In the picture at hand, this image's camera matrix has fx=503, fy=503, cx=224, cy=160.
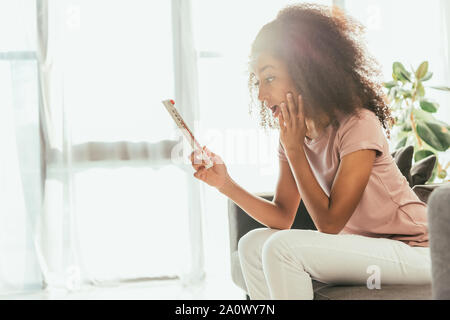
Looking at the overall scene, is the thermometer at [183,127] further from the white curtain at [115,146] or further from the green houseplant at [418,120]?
the green houseplant at [418,120]

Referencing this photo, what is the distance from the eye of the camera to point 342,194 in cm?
104

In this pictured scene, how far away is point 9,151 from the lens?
255cm

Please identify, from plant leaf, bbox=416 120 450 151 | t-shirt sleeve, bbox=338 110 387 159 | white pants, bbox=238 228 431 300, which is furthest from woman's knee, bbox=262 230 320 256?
plant leaf, bbox=416 120 450 151

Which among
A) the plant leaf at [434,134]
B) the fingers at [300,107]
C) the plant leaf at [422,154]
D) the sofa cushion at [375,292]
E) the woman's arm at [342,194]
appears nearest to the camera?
the sofa cushion at [375,292]

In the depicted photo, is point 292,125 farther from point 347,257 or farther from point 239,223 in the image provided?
point 239,223

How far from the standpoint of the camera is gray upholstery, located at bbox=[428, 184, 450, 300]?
2.17 feet

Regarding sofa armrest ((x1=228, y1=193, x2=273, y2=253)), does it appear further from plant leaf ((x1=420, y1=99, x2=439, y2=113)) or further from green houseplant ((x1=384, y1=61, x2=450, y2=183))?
plant leaf ((x1=420, y1=99, x2=439, y2=113))

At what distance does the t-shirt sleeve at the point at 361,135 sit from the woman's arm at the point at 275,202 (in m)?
0.27

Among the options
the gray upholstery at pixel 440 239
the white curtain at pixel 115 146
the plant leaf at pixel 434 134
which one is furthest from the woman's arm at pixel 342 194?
the white curtain at pixel 115 146

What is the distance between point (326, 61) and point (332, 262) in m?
0.48

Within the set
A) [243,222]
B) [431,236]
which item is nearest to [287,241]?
[431,236]

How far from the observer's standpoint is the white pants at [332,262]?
3.08 feet

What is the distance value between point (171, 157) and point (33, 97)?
0.76m
